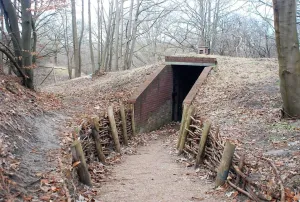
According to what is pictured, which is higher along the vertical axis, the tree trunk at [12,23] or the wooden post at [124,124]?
the tree trunk at [12,23]

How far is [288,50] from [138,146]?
5.69 m

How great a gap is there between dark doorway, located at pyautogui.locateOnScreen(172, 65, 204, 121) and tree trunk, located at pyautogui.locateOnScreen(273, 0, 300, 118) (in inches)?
322

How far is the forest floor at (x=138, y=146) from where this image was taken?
15.3ft

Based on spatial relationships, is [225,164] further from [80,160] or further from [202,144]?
[80,160]

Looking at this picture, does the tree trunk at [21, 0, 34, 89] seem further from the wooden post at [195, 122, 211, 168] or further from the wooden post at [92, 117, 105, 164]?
the wooden post at [195, 122, 211, 168]

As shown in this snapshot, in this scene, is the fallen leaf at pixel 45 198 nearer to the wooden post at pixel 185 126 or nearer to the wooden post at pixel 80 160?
the wooden post at pixel 80 160

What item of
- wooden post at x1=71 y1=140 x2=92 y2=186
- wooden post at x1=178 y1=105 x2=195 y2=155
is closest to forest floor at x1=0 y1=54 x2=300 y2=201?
wooden post at x1=71 y1=140 x2=92 y2=186

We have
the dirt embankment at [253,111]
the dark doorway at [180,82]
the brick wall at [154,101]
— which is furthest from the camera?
the dark doorway at [180,82]

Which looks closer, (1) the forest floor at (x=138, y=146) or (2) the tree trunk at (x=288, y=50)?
(1) the forest floor at (x=138, y=146)

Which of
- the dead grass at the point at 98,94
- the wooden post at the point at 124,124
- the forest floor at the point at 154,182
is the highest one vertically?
the dead grass at the point at 98,94

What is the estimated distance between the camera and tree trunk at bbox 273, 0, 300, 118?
692 centimetres

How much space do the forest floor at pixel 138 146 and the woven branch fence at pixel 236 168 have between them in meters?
0.20

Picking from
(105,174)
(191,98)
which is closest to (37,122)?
(105,174)

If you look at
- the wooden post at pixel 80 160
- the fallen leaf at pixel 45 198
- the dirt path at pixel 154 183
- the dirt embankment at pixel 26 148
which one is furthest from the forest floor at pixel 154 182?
the fallen leaf at pixel 45 198
